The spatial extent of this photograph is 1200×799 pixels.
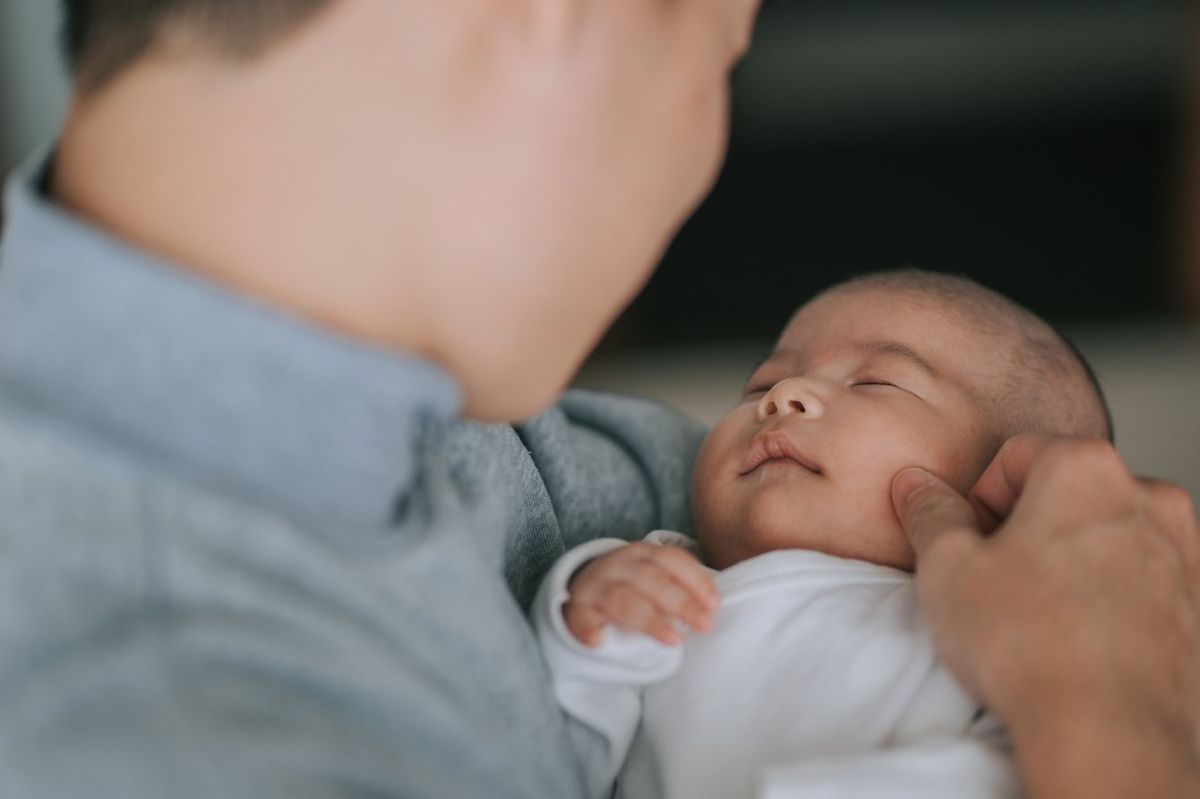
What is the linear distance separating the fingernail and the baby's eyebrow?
0.14 metres

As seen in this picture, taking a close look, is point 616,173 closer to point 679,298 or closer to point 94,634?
point 94,634

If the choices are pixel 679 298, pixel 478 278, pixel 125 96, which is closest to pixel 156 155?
pixel 125 96

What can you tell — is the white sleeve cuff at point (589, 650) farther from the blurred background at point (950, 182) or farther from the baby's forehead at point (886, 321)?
the blurred background at point (950, 182)

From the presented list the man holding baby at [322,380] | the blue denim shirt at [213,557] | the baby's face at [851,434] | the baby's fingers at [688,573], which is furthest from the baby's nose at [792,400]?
the blue denim shirt at [213,557]

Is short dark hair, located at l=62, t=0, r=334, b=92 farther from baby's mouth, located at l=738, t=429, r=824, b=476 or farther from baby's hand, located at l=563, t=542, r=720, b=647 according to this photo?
baby's mouth, located at l=738, t=429, r=824, b=476

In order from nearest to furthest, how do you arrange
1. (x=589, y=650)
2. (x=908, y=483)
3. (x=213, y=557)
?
(x=213, y=557), (x=589, y=650), (x=908, y=483)

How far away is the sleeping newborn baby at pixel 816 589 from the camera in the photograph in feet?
2.66

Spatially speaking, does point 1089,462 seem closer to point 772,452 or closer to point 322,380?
point 772,452

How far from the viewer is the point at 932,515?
2.82ft

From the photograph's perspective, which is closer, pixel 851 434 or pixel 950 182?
pixel 851 434

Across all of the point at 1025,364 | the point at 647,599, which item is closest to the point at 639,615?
the point at 647,599

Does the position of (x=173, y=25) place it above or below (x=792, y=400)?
above

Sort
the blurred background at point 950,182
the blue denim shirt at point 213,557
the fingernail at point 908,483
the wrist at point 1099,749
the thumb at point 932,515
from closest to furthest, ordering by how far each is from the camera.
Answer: the blue denim shirt at point 213,557
the wrist at point 1099,749
the thumb at point 932,515
the fingernail at point 908,483
the blurred background at point 950,182

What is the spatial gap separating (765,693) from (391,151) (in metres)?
0.46
